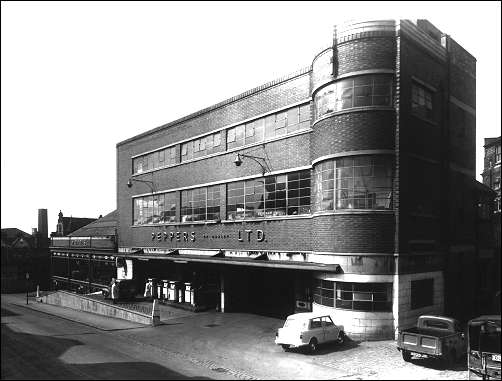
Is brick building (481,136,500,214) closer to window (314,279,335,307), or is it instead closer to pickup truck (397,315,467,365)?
window (314,279,335,307)

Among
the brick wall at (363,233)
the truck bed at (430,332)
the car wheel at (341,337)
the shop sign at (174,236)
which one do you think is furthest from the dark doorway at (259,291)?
the truck bed at (430,332)

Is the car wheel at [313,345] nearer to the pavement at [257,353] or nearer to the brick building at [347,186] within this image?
the pavement at [257,353]

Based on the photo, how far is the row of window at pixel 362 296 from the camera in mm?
19281

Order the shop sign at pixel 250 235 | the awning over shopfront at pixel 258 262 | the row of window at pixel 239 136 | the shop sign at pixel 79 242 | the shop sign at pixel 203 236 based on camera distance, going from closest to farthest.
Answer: the awning over shopfront at pixel 258 262, the row of window at pixel 239 136, the shop sign at pixel 250 235, the shop sign at pixel 203 236, the shop sign at pixel 79 242

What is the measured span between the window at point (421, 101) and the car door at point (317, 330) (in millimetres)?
10672

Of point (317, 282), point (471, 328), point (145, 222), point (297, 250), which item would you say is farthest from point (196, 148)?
point (471, 328)

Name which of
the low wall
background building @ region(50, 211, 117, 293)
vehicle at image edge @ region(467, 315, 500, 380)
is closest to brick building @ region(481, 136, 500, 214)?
background building @ region(50, 211, 117, 293)

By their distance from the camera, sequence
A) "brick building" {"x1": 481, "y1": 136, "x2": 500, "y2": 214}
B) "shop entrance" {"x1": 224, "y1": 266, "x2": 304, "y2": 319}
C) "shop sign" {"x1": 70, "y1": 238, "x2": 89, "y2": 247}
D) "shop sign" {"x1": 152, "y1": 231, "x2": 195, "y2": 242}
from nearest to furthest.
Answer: "shop entrance" {"x1": 224, "y1": 266, "x2": 304, "y2": 319}
"shop sign" {"x1": 152, "y1": 231, "x2": 195, "y2": 242}
"shop sign" {"x1": 70, "y1": 238, "x2": 89, "y2": 247}
"brick building" {"x1": 481, "y1": 136, "x2": 500, "y2": 214}

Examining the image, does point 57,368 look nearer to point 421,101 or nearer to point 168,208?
point 421,101

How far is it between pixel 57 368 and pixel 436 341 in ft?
41.3

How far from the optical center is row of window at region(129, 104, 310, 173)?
24.4m

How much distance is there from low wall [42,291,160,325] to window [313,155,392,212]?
469 inches

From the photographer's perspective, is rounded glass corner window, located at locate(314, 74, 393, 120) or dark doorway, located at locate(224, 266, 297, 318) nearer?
rounded glass corner window, located at locate(314, 74, 393, 120)

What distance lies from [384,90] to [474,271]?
13103mm
